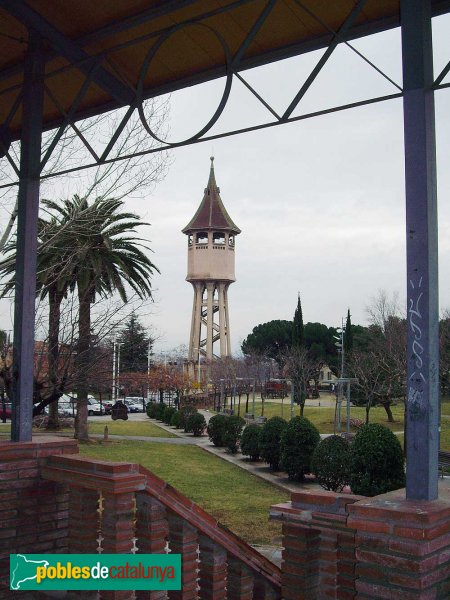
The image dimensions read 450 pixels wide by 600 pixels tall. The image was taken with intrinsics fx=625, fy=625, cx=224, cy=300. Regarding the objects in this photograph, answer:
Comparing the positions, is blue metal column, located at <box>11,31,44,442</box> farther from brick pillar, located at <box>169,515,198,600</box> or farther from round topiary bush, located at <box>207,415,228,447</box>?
round topiary bush, located at <box>207,415,228,447</box>

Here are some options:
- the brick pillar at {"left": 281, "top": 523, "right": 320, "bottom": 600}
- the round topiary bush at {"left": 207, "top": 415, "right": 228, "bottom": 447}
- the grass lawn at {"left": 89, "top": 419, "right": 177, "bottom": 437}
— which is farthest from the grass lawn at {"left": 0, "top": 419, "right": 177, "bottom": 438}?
the brick pillar at {"left": 281, "top": 523, "right": 320, "bottom": 600}

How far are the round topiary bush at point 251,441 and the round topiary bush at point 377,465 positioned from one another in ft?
22.4


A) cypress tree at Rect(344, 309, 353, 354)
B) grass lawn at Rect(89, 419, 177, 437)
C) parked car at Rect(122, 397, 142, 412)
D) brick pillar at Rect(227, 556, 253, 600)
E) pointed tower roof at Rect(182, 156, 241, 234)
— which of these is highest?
pointed tower roof at Rect(182, 156, 241, 234)

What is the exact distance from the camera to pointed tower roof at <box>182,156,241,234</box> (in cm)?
6531

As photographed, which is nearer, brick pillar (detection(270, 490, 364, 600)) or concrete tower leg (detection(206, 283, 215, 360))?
brick pillar (detection(270, 490, 364, 600))

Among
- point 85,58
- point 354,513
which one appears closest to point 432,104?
point 354,513

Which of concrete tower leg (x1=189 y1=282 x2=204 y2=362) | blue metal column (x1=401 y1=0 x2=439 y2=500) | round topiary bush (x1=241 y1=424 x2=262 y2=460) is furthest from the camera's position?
concrete tower leg (x1=189 y1=282 x2=204 y2=362)

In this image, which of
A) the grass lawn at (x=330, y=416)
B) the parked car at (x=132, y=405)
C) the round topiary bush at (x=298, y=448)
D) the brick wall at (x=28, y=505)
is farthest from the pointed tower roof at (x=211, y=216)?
the brick wall at (x=28, y=505)

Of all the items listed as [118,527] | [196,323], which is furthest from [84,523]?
[196,323]

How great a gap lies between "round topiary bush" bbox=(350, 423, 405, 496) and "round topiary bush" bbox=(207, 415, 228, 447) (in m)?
10.6

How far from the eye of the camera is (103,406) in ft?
163

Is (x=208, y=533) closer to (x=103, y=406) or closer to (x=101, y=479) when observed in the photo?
(x=101, y=479)

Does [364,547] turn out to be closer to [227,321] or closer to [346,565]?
[346,565]

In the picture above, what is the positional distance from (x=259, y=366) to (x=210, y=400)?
668 cm
